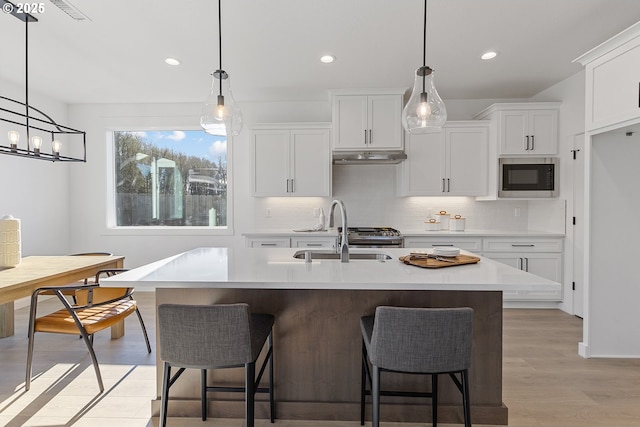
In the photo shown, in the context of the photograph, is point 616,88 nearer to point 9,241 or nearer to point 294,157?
A: point 294,157

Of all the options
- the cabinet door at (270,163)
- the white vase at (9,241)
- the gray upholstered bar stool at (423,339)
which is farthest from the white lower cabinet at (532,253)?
the white vase at (9,241)

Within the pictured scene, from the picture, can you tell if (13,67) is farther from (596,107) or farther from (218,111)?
(596,107)

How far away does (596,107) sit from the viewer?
2.78 meters

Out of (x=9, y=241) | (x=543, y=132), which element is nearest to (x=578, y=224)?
(x=543, y=132)

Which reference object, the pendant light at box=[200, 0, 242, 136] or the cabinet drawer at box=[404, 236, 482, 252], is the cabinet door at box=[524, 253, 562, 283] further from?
the pendant light at box=[200, 0, 242, 136]

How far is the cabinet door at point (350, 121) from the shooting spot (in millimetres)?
4164

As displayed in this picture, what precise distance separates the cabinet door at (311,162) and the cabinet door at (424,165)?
1.00 m

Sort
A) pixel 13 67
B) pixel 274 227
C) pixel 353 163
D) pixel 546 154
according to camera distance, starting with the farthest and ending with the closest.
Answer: pixel 274 227 → pixel 353 163 → pixel 546 154 → pixel 13 67

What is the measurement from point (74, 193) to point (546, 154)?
6217 millimetres

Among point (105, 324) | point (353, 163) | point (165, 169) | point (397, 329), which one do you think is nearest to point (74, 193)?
point (165, 169)

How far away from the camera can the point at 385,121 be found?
164 inches

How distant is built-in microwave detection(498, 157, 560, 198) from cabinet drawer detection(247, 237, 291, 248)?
104 inches

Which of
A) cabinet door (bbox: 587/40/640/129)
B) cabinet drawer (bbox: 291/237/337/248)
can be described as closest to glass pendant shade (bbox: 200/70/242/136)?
cabinet drawer (bbox: 291/237/337/248)

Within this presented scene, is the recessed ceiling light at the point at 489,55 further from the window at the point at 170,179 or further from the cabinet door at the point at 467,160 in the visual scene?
the window at the point at 170,179
